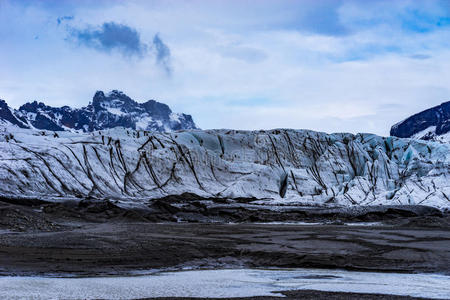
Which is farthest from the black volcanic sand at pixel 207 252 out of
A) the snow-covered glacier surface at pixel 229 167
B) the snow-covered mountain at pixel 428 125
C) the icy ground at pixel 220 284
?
the snow-covered mountain at pixel 428 125

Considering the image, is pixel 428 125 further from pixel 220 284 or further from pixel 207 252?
pixel 220 284

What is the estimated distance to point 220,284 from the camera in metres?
13.2

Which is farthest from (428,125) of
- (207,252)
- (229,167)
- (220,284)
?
(220,284)

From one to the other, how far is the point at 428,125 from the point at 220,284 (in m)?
132

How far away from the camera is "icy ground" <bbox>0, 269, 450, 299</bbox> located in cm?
1154

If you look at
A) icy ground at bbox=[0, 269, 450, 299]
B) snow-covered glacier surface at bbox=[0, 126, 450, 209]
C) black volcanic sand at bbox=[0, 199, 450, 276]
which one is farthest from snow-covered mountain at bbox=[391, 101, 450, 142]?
icy ground at bbox=[0, 269, 450, 299]

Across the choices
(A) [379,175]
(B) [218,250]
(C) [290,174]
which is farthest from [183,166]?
(B) [218,250]

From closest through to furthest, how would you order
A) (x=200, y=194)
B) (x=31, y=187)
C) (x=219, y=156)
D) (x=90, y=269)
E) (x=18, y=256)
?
1. (x=90, y=269)
2. (x=18, y=256)
3. (x=31, y=187)
4. (x=200, y=194)
5. (x=219, y=156)

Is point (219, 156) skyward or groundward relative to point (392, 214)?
skyward

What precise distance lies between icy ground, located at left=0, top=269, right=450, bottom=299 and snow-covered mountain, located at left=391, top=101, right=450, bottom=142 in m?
114

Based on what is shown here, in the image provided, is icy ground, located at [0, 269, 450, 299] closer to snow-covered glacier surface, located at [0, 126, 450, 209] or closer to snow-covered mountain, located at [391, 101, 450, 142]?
snow-covered glacier surface, located at [0, 126, 450, 209]

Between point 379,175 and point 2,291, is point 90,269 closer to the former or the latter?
point 2,291

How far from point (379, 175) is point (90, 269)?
2282 inches

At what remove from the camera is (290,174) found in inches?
2616
